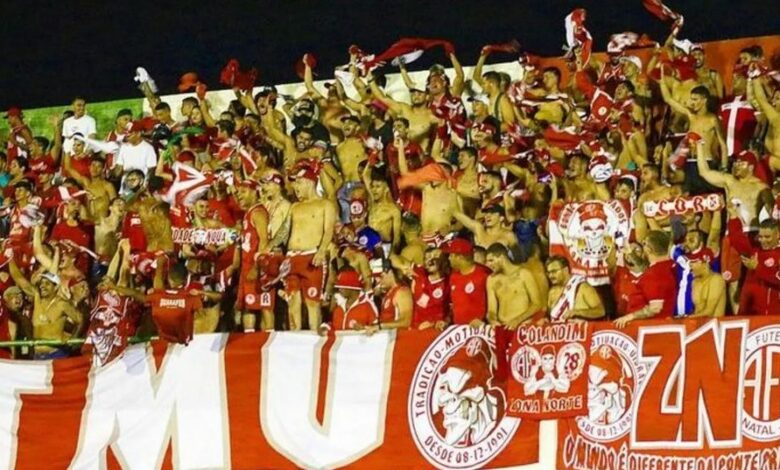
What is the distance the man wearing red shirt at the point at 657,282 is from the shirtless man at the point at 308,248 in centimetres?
236

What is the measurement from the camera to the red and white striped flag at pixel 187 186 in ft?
38.2

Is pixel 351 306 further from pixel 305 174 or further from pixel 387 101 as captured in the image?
pixel 387 101

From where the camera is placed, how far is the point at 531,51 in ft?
42.6

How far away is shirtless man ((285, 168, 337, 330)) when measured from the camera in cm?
1041

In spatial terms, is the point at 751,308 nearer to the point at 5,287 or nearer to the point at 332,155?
the point at 332,155

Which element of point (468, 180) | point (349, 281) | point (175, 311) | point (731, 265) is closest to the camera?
point (731, 265)

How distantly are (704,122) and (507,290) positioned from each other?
2196 millimetres

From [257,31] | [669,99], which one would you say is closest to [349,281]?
[669,99]

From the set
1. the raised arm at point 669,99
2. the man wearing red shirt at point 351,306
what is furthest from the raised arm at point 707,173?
the man wearing red shirt at point 351,306

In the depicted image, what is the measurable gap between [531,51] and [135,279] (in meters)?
3.96

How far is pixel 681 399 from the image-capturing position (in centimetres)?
850

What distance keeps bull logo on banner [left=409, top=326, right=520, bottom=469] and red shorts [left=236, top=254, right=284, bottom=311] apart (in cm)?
171

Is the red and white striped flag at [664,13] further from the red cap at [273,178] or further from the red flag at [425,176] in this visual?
the red cap at [273,178]

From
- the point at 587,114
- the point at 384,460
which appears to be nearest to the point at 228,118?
the point at 587,114
